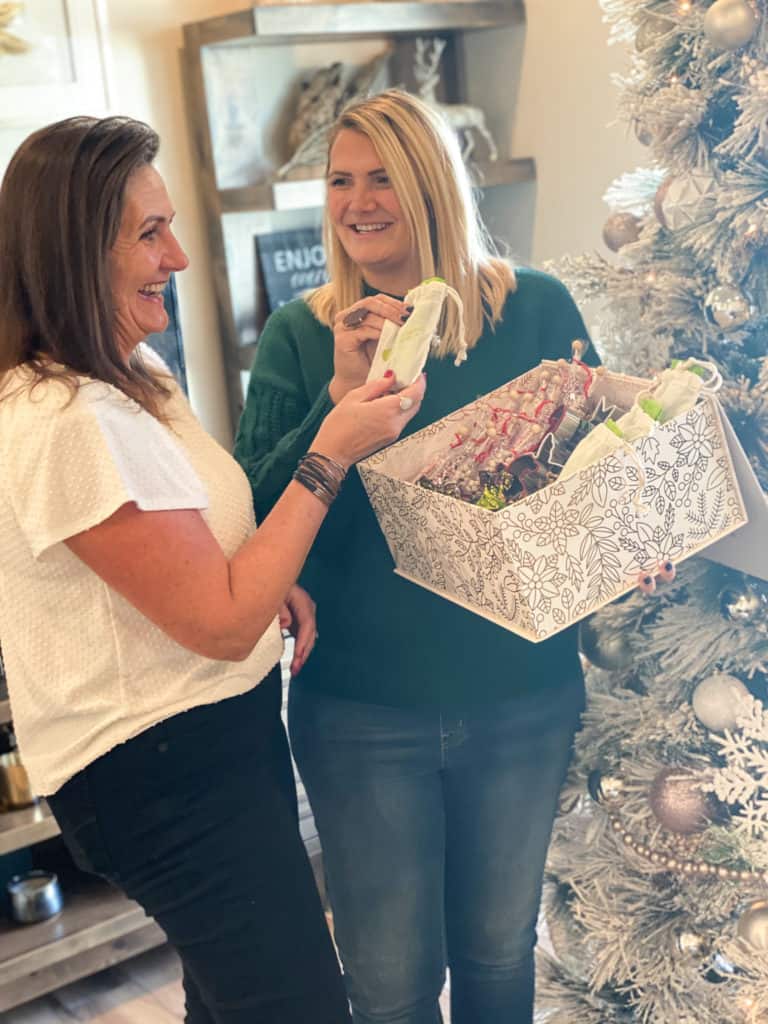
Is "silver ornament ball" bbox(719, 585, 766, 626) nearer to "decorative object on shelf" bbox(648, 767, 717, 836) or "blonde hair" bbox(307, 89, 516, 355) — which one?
"decorative object on shelf" bbox(648, 767, 717, 836)

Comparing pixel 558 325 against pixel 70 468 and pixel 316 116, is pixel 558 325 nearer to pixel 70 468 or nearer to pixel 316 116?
pixel 70 468

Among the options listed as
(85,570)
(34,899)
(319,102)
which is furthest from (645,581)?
(319,102)

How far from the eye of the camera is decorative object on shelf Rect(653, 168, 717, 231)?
1.58 m

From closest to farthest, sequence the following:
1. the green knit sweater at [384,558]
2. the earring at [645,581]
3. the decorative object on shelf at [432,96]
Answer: the earring at [645,581], the green knit sweater at [384,558], the decorative object on shelf at [432,96]

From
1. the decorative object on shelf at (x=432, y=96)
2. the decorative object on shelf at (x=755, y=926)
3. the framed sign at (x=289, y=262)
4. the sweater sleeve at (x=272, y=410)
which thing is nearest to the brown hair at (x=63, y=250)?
the sweater sleeve at (x=272, y=410)

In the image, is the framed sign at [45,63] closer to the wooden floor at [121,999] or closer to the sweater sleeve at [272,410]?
the sweater sleeve at [272,410]

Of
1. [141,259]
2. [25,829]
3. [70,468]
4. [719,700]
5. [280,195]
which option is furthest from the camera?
[280,195]

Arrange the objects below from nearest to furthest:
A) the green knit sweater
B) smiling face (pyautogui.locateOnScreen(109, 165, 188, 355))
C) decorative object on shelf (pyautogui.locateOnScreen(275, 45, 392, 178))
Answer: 1. smiling face (pyautogui.locateOnScreen(109, 165, 188, 355))
2. the green knit sweater
3. decorative object on shelf (pyautogui.locateOnScreen(275, 45, 392, 178))

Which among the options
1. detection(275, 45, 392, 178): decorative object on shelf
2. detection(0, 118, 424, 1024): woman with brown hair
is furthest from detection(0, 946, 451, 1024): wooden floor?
detection(275, 45, 392, 178): decorative object on shelf

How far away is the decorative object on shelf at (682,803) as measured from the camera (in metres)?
1.63

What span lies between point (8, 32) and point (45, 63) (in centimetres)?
9

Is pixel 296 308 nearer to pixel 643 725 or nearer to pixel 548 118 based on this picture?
pixel 643 725

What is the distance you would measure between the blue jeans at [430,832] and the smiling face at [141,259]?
542 mm

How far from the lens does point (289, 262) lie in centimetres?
271
